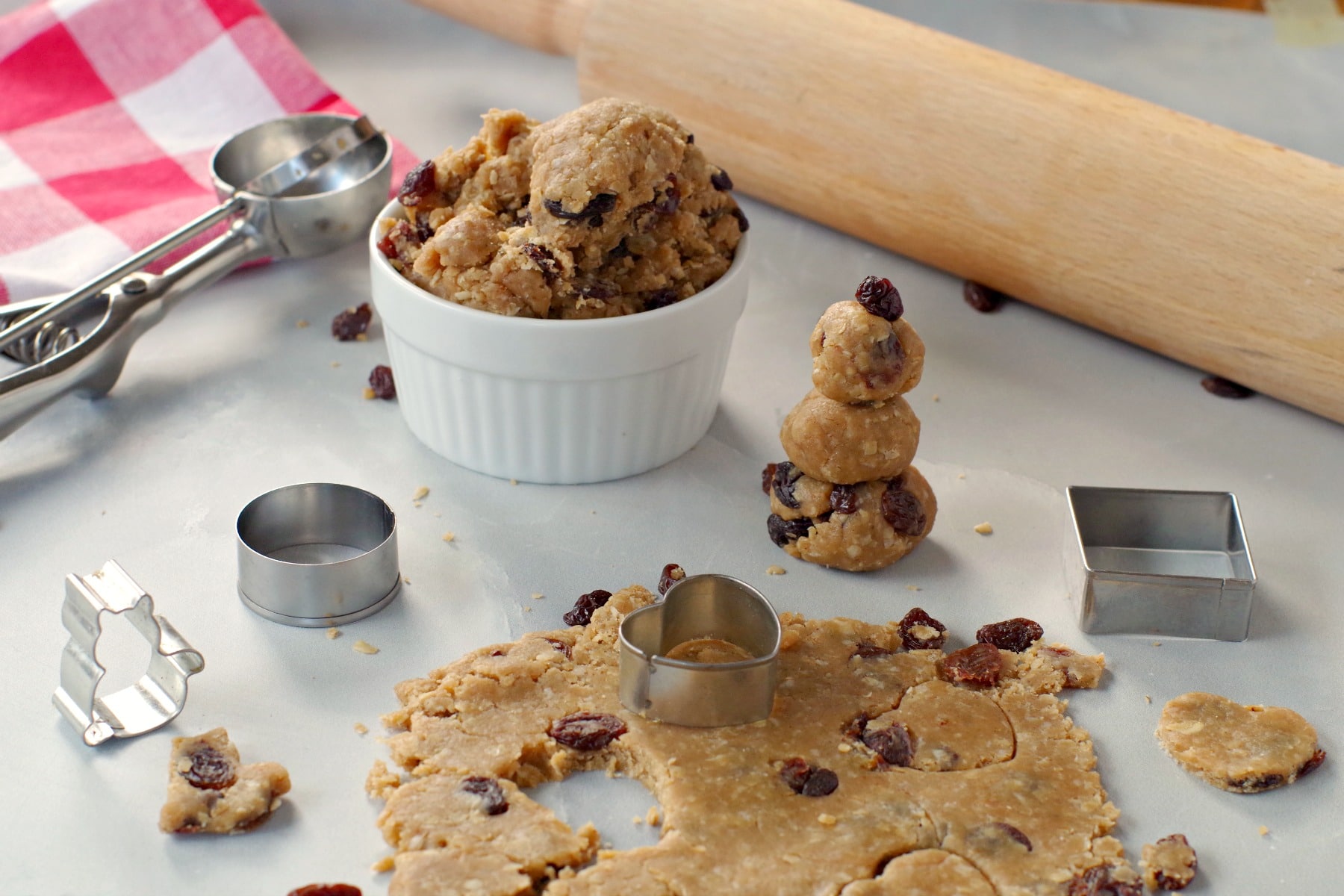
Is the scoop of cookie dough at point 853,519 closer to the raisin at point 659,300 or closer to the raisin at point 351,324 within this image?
the raisin at point 659,300

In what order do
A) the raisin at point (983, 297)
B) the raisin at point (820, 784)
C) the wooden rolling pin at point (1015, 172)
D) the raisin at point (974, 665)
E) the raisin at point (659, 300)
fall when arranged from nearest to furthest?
the raisin at point (820, 784) → the raisin at point (974, 665) → the raisin at point (659, 300) → the wooden rolling pin at point (1015, 172) → the raisin at point (983, 297)

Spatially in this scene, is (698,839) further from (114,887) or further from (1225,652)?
(1225,652)

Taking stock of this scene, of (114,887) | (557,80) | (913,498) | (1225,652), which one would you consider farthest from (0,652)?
(557,80)

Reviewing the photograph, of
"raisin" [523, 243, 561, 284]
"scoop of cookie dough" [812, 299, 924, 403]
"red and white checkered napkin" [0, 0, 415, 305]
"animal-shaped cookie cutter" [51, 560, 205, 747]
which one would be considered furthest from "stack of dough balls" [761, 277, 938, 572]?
"red and white checkered napkin" [0, 0, 415, 305]

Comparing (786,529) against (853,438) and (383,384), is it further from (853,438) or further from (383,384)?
(383,384)

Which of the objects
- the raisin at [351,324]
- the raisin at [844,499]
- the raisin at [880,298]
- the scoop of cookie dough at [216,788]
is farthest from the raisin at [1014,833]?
the raisin at [351,324]
